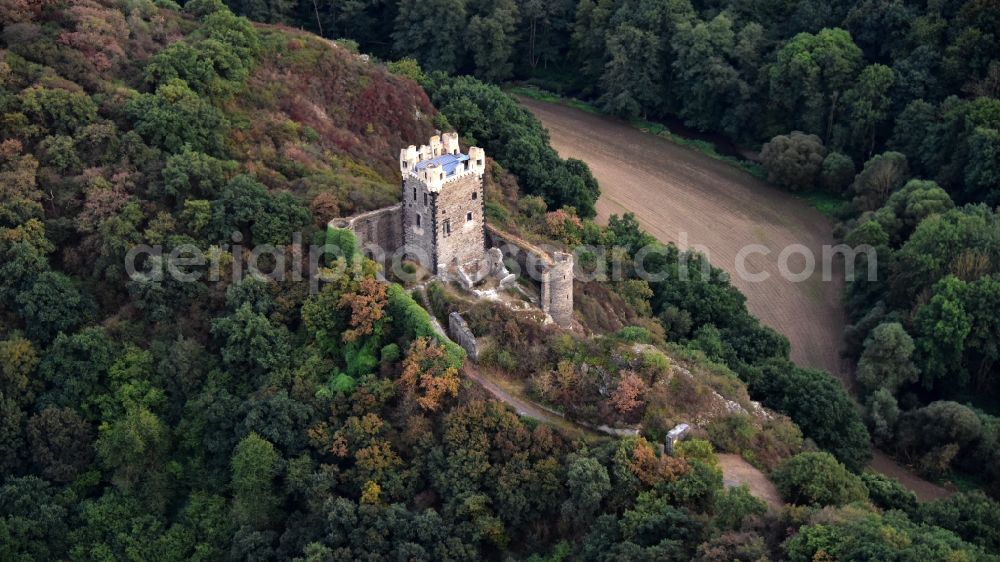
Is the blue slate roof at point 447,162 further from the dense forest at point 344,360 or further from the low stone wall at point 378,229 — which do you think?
the dense forest at point 344,360

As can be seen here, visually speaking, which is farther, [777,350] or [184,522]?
[777,350]

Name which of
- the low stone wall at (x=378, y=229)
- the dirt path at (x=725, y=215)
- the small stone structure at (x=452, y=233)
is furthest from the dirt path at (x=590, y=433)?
the dirt path at (x=725, y=215)

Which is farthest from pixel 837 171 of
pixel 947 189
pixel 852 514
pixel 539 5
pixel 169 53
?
pixel 169 53

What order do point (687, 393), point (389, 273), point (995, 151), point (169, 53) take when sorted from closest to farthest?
point (687, 393) → point (389, 273) → point (169, 53) → point (995, 151)

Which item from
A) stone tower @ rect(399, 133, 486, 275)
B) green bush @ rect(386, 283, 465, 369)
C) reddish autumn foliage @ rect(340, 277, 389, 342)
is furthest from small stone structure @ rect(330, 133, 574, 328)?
reddish autumn foliage @ rect(340, 277, 389, 342)

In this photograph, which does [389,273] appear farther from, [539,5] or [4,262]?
[539,5]
